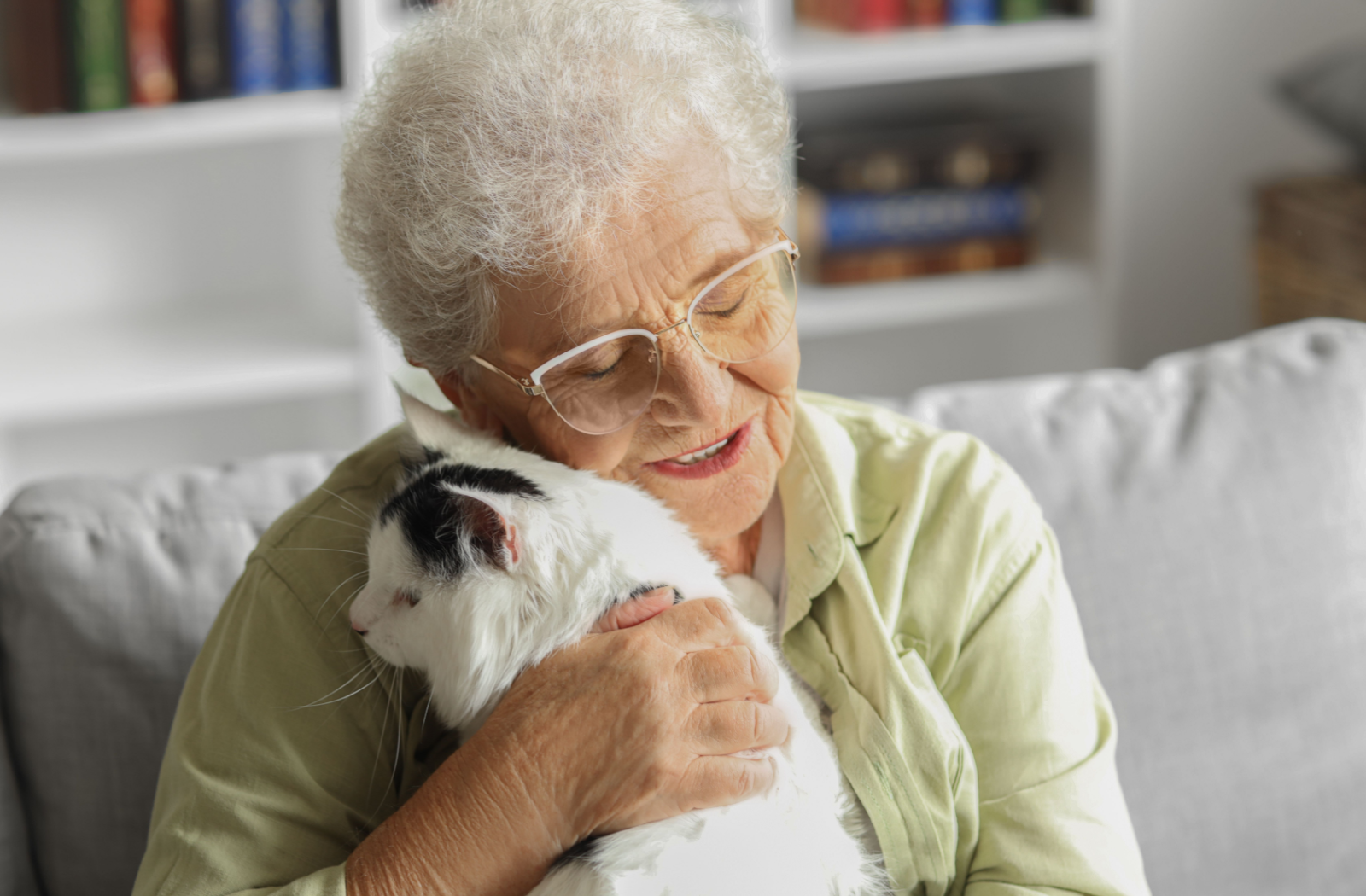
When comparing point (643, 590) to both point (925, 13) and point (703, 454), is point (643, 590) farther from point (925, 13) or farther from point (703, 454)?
point (925, 13)

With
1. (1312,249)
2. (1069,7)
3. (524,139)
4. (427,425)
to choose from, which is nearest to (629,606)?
(427,425)

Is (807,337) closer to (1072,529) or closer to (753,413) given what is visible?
(1072,529)

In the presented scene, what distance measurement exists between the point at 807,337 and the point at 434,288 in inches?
75.7

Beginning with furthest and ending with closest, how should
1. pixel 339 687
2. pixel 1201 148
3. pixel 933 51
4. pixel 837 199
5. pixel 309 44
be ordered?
A: pixel 1201 148 < pixel 837 199 < pixel 933 51 < pixel 309 44 < pixel 339 687

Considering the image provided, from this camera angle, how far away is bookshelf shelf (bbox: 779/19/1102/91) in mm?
2375

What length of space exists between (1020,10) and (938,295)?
58 centimetres

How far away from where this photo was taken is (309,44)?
2227 millimetres

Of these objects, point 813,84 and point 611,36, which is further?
point 813,84

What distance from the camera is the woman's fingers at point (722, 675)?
85cm

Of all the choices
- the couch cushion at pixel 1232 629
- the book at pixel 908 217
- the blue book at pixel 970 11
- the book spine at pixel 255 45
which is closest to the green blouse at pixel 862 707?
the couch cushion at pixel 1232 629

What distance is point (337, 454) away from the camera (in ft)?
4.32

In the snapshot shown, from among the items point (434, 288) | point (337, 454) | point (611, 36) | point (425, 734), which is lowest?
Result: point (425, 734)

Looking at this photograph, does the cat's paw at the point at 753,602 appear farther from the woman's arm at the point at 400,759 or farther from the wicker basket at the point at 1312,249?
the wicker basket at the point at 1312,249

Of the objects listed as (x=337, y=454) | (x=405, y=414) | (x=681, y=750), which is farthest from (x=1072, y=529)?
(x=337, y=454)
